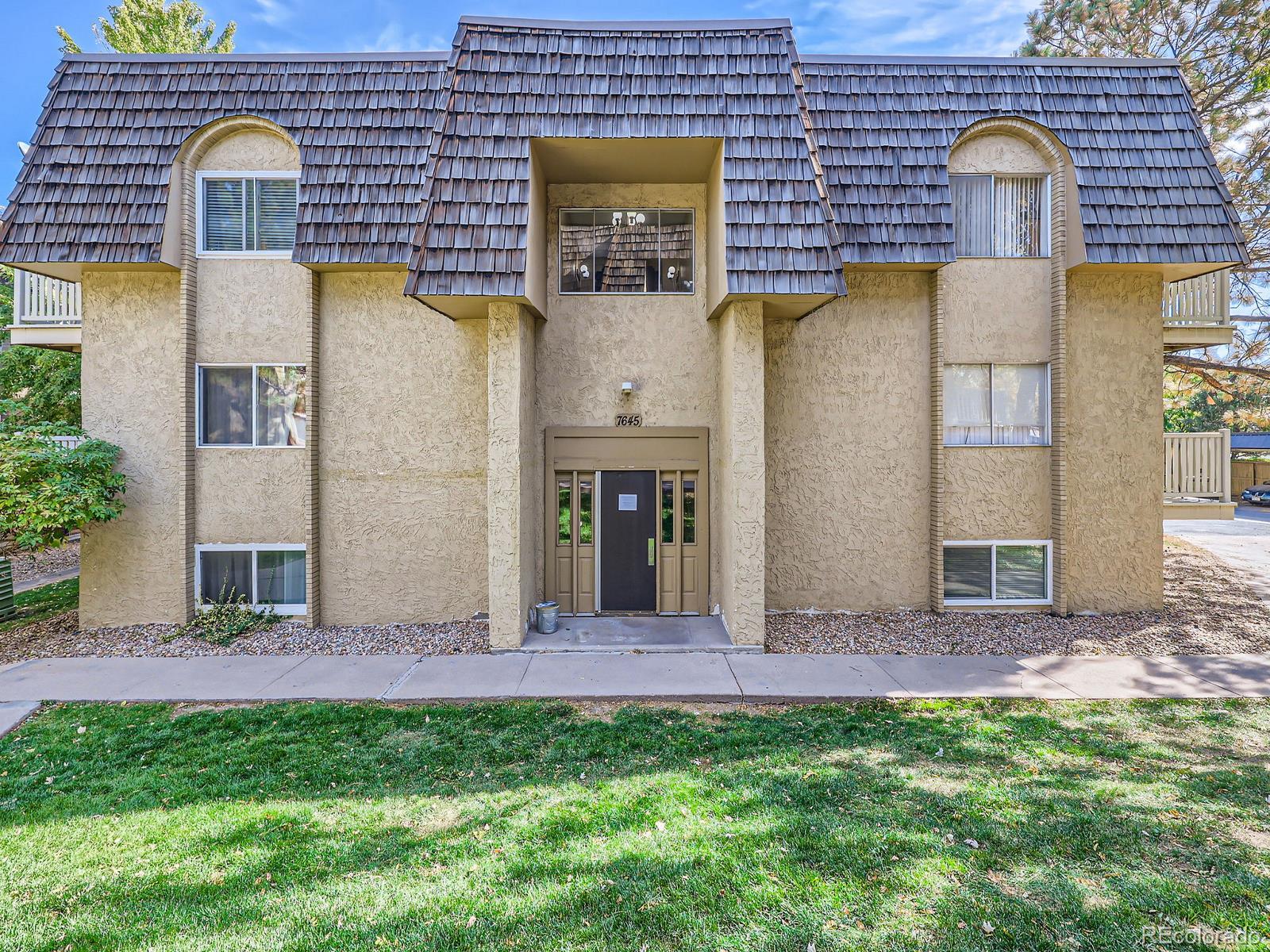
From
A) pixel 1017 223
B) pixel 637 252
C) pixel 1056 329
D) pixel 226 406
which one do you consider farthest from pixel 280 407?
pixel 1056 329

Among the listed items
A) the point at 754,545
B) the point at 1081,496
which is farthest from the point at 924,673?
the point at 1081,496

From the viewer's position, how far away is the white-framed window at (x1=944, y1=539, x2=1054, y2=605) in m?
9.33

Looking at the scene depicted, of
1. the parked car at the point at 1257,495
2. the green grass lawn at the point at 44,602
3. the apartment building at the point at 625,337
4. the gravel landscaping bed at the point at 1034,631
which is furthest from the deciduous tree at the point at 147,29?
the parked car at the point at 1257,495

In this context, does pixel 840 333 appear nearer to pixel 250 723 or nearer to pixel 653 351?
pixel 653 351

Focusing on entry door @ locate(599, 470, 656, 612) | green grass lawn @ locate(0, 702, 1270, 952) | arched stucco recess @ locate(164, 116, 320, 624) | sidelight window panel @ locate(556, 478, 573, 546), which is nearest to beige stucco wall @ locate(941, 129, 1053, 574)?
green grass lawn @ locate(0, 702, 1270, 952)

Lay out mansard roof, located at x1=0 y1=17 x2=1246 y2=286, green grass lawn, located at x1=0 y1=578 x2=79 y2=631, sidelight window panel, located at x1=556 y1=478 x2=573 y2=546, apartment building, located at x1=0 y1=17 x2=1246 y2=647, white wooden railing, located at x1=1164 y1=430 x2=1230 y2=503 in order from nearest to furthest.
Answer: mansard roof, located at x1=0 y1=17 x2=1246 y2=286
apartment building, located at x1=0 y1=17 x2=1246 y2=647
sidelight window panel, located at x1=556 y1=478 x2=573 y2=546
green grass lawn, located at x1=0 y1=578 x2=79 y2=631
white wooden railing, located at x1=1164 y1=430 x2=1230 y2=503

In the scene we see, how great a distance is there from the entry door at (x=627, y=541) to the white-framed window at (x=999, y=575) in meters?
4.61

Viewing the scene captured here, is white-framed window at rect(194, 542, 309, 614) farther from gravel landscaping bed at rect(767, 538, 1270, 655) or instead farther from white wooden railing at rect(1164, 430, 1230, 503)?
white wooden railing at rect(1164, 430, 1230, 503)

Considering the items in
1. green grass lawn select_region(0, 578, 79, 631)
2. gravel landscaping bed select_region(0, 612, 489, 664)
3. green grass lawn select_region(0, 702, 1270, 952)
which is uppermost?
green grass lawn select_region(0, 578, 79, 631)

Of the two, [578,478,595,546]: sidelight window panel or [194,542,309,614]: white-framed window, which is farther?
[578,478,595,546]: sidelight window panel

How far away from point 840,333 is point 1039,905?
24.5ft

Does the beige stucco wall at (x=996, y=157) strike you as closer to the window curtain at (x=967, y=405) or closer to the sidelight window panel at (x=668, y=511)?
the window curtain at (x=967, y=405)

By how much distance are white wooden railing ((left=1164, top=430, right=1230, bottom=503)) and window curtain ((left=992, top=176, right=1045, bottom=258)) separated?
4732 mm

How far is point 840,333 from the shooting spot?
9203 millimetres
